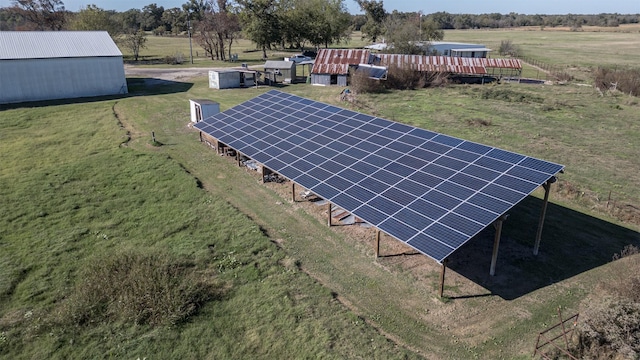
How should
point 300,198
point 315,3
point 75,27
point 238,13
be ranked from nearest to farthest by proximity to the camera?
point 300,198 < point 75,27 < point 238,13 < point 315,3

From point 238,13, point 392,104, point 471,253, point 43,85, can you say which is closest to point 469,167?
point 471,253

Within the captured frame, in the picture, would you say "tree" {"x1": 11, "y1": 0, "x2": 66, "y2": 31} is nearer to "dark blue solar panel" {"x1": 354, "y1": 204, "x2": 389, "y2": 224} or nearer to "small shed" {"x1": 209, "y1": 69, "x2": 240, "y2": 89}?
"small shed" {"x1": 209, "y1": 69, "x2": 240, "y2": 89}

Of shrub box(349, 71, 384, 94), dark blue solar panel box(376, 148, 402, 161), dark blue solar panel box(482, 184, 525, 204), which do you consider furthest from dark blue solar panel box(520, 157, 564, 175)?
shrub box(349, 71, 384, 94)

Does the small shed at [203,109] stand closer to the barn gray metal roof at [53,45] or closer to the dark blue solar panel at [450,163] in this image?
the barn gray metal roof at [53,45]

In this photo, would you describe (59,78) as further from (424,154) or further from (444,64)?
(444,64)

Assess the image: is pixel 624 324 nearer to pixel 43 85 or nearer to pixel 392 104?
pixel 392 104

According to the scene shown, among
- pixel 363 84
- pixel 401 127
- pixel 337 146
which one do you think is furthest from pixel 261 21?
pixel 337 146

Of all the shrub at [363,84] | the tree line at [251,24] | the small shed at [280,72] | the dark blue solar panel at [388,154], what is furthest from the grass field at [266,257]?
the tree line at [251,24]
